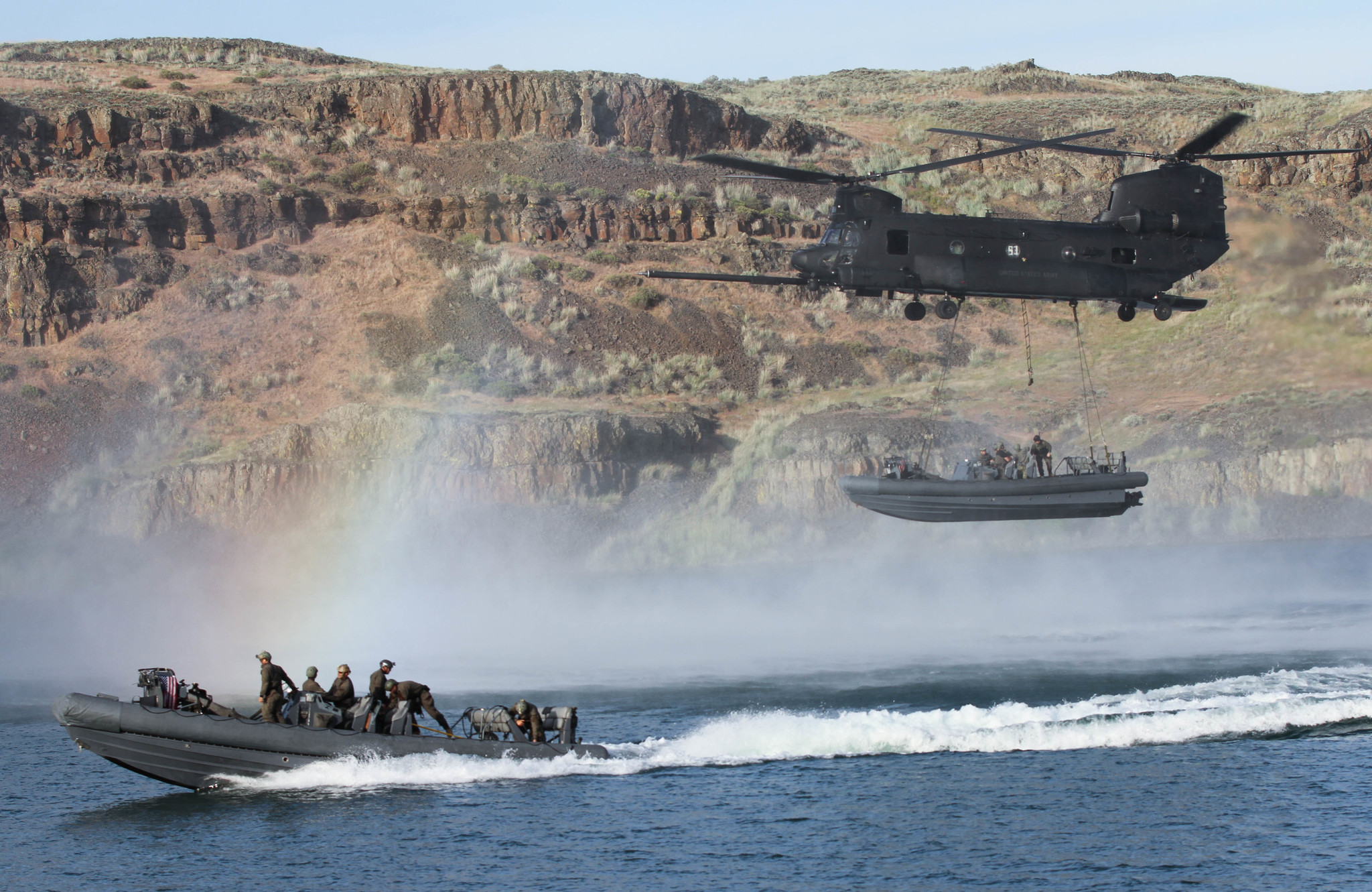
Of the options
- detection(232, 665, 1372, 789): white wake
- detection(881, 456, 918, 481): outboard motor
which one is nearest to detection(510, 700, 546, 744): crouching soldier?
detection(232, 665, 1372, 789): white wake

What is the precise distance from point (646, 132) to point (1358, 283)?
4372 centimetres

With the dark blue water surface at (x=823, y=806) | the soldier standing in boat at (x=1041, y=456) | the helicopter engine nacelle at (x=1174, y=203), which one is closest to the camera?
the dark blue water surface at (x=823, y=806)

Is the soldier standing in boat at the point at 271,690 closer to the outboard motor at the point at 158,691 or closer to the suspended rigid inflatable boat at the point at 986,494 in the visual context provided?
the outboard motor at the point at 158,691

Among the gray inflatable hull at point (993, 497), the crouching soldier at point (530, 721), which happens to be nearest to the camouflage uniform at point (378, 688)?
the crouching soldier at point (530, 721)

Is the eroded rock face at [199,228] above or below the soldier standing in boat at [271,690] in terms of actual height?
above

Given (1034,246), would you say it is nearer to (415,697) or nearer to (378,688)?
(415,697)

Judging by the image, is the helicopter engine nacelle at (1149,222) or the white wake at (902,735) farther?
the helicopter engine nacelle at (1149,222)

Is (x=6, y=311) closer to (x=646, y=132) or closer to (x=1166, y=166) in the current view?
(x=646, y=132)

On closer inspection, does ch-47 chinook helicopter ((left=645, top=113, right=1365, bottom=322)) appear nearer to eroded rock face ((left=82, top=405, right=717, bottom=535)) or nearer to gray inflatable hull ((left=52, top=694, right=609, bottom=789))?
gray inflatable hull ((left=52, top=694, right=609, bottom=789))

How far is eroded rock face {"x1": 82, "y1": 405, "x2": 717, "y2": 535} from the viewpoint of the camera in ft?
212

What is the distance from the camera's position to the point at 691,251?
84.2 metres

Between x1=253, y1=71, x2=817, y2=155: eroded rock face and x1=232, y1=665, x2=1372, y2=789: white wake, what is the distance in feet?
202

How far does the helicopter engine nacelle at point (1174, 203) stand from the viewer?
4031 centimetres

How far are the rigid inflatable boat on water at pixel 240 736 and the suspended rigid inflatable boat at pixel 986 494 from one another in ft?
36.8
